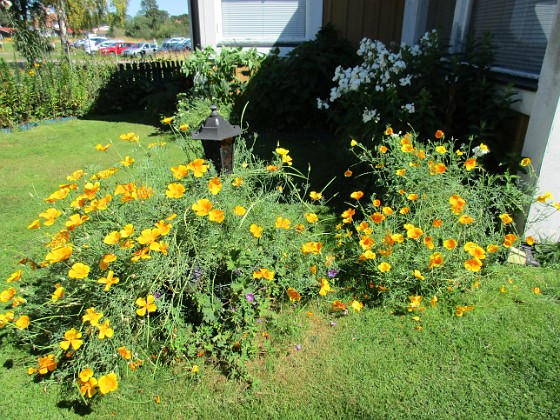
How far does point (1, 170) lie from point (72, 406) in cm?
434

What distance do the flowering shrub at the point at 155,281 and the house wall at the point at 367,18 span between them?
15.7ft

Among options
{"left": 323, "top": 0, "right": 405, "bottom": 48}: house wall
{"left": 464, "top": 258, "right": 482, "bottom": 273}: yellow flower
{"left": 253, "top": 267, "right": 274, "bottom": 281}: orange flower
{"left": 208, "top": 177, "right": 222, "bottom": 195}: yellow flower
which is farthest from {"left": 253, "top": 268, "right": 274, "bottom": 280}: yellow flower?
{"left": 323, "top": 0, "right": 405, "bottom": 48}: house wall

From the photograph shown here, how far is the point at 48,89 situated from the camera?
7.60 m

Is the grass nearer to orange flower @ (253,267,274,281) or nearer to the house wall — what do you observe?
orange flower @ (253,267,274,281)

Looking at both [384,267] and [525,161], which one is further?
[525,161]

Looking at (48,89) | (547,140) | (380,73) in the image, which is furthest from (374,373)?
(48,89)

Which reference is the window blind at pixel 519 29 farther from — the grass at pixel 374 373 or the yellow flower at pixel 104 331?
the yellow flower at pixel 104 331

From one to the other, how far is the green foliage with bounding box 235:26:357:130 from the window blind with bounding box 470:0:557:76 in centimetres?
240

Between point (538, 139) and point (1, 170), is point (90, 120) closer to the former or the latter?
point (1, 170)

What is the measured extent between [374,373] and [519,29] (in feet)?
10.2

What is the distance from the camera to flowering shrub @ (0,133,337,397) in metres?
1.93

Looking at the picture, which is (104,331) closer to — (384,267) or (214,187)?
(214,187)

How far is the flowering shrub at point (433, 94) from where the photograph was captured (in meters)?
3.17

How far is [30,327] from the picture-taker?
225 centimetres
